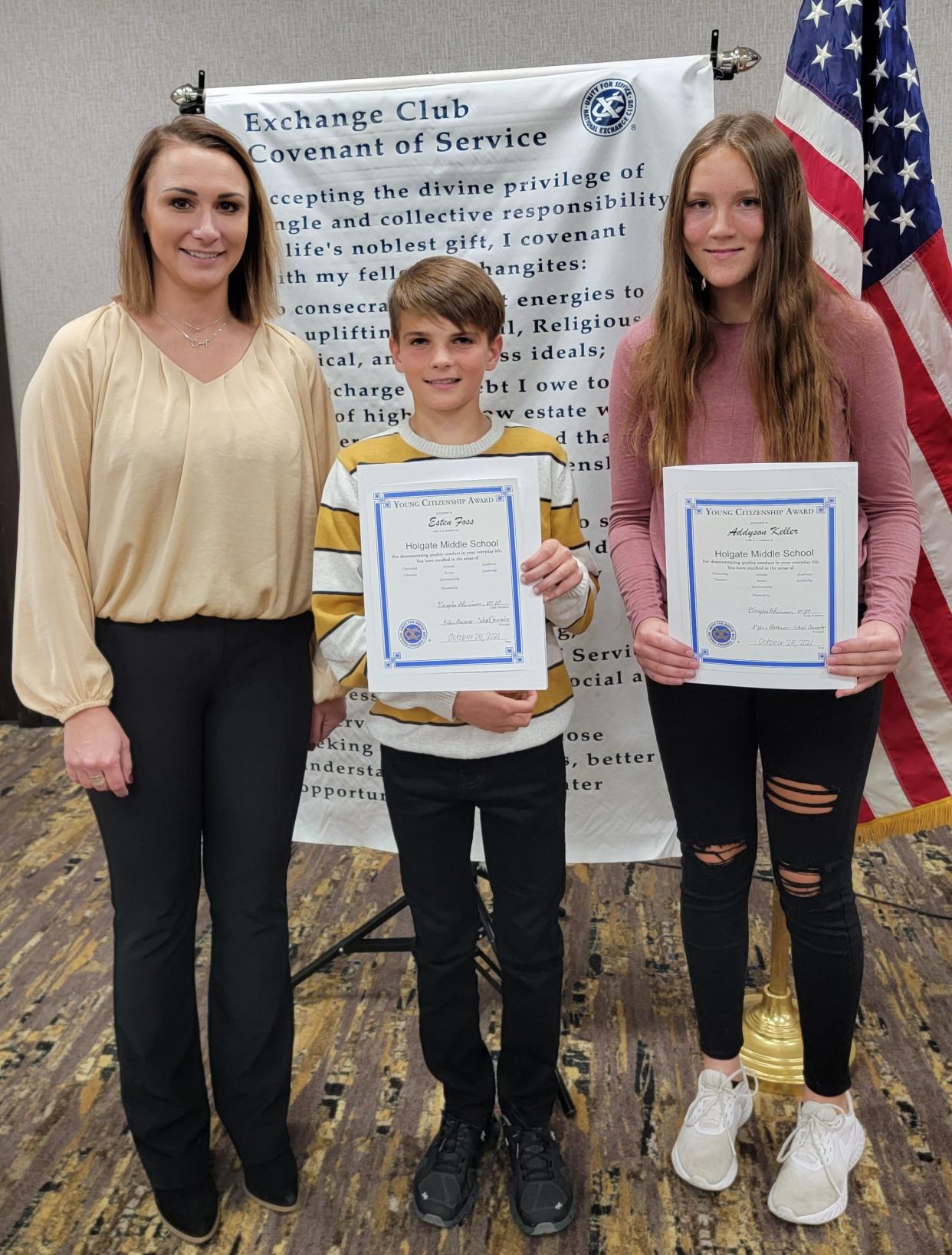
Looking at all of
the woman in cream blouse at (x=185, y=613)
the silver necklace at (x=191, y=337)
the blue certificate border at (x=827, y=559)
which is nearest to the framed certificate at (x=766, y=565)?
the blue certificate border at (x=827, y=559)

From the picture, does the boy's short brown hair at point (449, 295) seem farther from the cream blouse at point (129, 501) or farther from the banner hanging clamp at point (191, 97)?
the banner hanging clamp at point (191, 97)

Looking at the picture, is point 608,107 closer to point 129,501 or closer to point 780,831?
point 129,501

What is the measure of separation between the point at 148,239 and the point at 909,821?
1.75m

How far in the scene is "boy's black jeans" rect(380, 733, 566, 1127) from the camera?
4.83 ft

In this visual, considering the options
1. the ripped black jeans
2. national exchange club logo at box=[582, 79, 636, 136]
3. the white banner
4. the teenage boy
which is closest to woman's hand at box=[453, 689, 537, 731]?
the teenage boy

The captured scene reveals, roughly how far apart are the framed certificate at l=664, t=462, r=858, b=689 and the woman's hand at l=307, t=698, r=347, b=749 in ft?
1.91

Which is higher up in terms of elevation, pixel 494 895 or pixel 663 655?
pixel 663 655

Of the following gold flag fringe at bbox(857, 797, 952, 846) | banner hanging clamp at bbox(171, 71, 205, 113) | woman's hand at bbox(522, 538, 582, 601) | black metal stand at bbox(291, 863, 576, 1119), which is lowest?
black metal stand at bbox(291, 863, 576, 1119)

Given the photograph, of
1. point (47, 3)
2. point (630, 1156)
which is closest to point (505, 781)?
point (630, 1156)

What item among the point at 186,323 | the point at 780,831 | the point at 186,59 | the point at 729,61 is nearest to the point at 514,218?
the point at 729,61

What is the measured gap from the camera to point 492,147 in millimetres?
1930

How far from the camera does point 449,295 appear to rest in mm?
1355

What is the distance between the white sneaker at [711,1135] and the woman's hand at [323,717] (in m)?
0.87

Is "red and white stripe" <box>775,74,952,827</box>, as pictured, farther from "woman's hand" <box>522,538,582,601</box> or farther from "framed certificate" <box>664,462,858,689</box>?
"woman's hand" <box>522,538,582,601</box>
